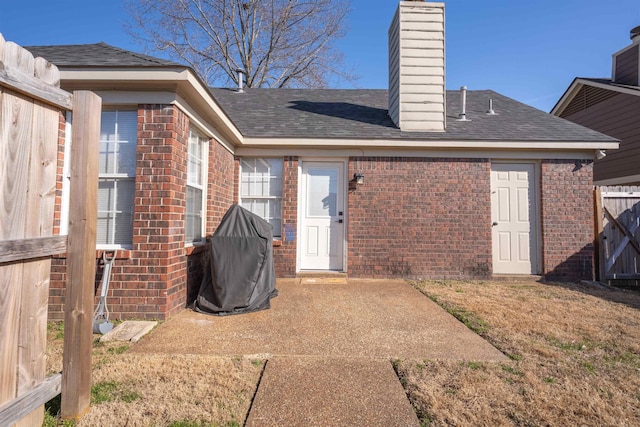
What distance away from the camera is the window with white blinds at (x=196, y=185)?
4.77 metres

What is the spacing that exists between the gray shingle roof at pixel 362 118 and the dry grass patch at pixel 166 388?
179 inches

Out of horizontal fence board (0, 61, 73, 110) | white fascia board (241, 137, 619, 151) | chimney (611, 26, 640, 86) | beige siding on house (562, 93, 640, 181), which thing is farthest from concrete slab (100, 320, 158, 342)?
chimney (611, 26, 640, 86)

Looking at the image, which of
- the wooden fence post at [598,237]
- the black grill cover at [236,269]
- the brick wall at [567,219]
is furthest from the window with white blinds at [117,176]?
the wooden fence post at [598,237]

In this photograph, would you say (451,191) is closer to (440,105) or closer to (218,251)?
(440,105)

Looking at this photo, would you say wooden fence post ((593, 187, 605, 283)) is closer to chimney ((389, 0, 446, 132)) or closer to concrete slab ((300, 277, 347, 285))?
chimney ((389, 0, 446, 132))

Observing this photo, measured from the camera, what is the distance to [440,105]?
23.2 feet

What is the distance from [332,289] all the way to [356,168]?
2456mm

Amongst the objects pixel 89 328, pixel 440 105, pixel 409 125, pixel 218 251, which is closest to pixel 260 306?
pixel 218 251

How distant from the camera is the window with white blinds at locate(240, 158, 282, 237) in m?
6.71

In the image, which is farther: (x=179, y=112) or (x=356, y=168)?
(x=356, y=168)

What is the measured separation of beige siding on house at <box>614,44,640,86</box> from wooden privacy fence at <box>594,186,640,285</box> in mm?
6074

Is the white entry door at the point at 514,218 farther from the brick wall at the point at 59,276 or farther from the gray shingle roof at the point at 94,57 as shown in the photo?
the brick wall at the point at 59,276

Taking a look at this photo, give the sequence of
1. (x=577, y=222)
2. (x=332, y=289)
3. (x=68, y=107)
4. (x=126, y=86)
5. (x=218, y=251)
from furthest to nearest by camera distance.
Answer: (x=577, y=222)
(x=332, y=289)
(x=218, y=251)
(x=126, y=86)
(x=68, y=107)

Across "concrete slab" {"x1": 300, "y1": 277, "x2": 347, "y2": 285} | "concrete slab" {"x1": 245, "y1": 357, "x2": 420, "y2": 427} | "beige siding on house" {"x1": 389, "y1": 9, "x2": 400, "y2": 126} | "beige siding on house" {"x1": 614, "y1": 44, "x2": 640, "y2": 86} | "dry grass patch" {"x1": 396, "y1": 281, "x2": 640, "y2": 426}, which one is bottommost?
"concrete slab" {"x1": 245, "y1": 357, "x2": 420, "y2": 427}
